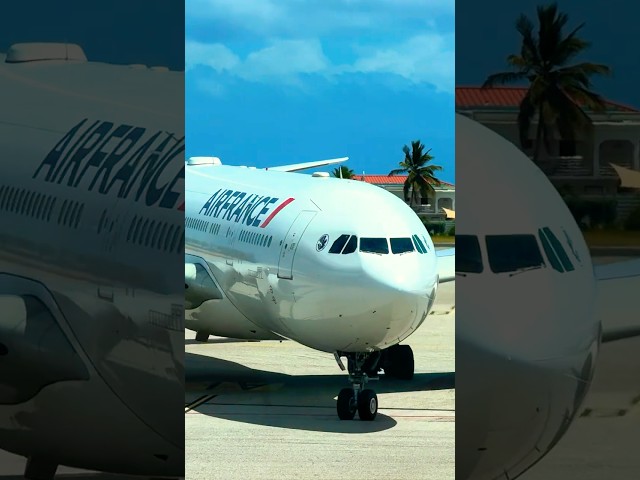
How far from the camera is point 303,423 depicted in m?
16.6

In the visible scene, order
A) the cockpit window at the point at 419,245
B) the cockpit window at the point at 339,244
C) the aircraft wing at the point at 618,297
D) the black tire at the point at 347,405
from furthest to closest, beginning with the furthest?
the black tire at the point at 347,405, the cockpit window at the point at 419,245, the cockpit window at the point at 339,244, the aircraft wing at the point at 618,297

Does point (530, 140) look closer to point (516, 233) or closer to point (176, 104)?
point (516, 233)

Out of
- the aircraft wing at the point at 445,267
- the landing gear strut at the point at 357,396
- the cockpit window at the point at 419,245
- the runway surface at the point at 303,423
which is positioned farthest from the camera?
the aircraft wing at the point at 445,267

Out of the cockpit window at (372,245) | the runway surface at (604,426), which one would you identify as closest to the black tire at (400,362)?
the cockpit window at (372,245)

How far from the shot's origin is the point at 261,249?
16422 millimetres

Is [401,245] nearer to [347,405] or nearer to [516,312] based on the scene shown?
[347,405]

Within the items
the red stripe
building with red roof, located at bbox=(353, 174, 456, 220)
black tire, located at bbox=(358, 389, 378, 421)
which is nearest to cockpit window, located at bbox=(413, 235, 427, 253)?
the red stripe

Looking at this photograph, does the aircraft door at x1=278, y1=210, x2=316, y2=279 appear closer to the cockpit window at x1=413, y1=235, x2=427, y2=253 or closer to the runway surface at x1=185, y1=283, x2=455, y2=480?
the cockpit window at x1=413, y1=235, x2=427, y2=253

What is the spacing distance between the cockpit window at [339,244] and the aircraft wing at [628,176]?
28.9 feet

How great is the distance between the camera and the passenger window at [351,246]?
594 inches

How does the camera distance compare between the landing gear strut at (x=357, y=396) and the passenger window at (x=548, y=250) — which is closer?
the passenger window at (x=548, y=250)

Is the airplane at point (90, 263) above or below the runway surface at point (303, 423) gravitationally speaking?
above

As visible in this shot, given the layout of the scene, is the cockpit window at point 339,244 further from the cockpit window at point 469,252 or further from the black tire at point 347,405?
the cockpit window at point 469,252

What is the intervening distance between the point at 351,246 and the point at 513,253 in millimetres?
8848
